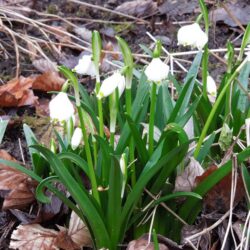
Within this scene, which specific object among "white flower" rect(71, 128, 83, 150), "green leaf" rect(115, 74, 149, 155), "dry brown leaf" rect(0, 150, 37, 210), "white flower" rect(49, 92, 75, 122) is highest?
"white flower" rect(49, 92, 75, 122)

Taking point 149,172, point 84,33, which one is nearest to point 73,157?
point 149,172

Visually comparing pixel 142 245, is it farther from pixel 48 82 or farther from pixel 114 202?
pixel 48 82

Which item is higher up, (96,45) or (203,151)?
(96,45)

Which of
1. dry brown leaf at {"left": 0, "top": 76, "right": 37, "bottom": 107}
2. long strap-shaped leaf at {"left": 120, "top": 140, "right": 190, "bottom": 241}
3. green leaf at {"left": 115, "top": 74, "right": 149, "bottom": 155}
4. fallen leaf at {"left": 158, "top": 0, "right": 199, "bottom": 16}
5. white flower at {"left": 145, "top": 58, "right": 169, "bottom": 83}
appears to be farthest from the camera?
fallen leaf at {"left": 158, "top": 0, "right": 199, "bottom": 16}

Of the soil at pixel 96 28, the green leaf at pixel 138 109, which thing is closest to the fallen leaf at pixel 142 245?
the green leaf at pixel 138 109

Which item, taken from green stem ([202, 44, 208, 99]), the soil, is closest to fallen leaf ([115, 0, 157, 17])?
the soil

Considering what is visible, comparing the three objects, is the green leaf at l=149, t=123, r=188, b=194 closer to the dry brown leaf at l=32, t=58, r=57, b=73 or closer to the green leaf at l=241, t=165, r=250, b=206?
the green leaf at l=241, t=165, r=250, b=206
